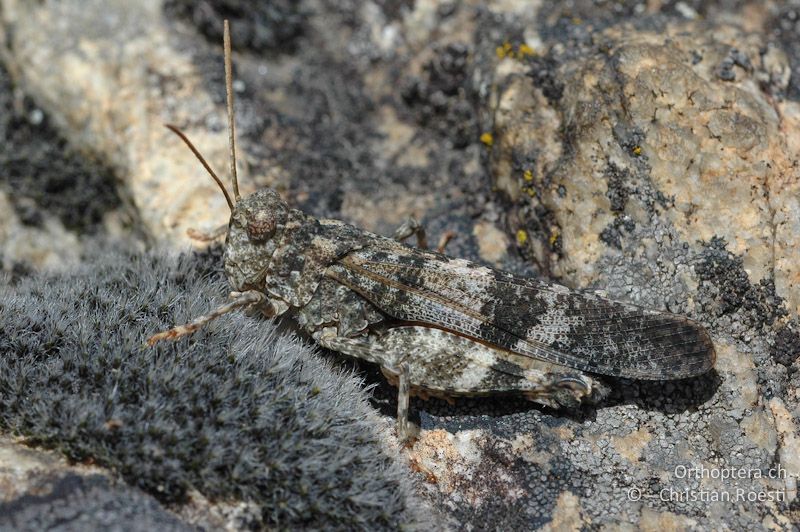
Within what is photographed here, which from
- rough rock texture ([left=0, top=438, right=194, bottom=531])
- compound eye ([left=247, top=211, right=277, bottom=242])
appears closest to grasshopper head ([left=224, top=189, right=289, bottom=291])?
compound eye ([left=247, top=211, right=277, bottom=242])

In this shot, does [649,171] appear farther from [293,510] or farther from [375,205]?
[293,510]

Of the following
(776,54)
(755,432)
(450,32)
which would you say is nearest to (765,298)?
(755,432)

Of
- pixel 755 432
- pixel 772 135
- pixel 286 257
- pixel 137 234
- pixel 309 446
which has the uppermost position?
pixel 772 135

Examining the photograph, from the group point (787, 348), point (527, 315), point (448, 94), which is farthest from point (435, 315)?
point (448, 94)

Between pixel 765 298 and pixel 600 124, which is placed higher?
pixel 600 124

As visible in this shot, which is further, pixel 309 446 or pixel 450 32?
pixel 450 32

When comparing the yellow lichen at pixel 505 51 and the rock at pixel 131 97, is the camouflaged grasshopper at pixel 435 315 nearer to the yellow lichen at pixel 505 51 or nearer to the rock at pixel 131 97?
the rock at pixel 131 97
